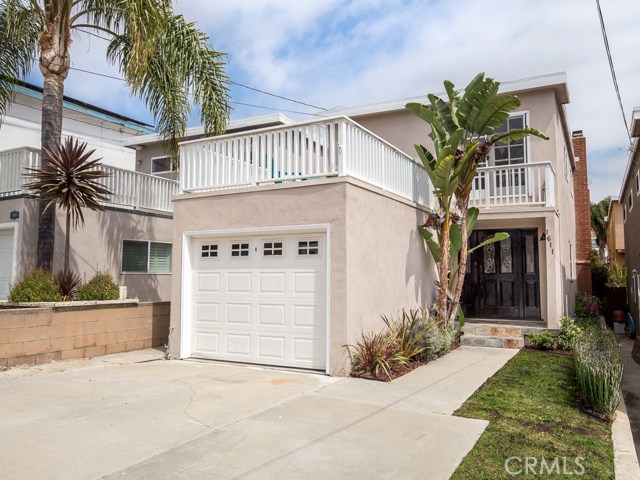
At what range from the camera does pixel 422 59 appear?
14367 millimetres

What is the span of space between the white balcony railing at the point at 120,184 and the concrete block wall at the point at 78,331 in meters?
3.26

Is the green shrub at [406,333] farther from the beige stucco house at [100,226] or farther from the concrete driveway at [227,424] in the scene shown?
the beige stucco house at [100,226]

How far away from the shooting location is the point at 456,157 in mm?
10797

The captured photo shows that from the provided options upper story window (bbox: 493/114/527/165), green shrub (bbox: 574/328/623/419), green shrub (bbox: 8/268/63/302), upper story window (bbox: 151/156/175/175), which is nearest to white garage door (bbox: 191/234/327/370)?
green shrub (bbox: 8/268/63/302)

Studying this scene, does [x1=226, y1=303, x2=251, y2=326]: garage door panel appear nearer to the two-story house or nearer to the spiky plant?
the spiky plant

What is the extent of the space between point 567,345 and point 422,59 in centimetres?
830

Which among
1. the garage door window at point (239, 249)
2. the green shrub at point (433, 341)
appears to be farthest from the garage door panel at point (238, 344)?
the green shrub at point (433, 341)

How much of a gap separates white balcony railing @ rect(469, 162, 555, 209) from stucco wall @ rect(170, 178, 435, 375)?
2.94 m

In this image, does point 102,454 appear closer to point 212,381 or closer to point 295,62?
point 212,381

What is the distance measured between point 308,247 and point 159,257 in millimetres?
7506

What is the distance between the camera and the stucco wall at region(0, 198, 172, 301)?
39.3 feet

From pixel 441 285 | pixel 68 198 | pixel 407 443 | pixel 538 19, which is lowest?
pixel 407 443

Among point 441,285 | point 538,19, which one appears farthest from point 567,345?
point 538,19

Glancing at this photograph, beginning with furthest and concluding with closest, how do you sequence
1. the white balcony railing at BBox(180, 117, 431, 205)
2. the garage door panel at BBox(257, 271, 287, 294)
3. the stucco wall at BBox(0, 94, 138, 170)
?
the stucco wall at BBox(0, 94, 138, 170) → the garage door panel at BBox(257, 271, 287, 294) → the white balcony railing at BBox(180, 117, 431, 205)
